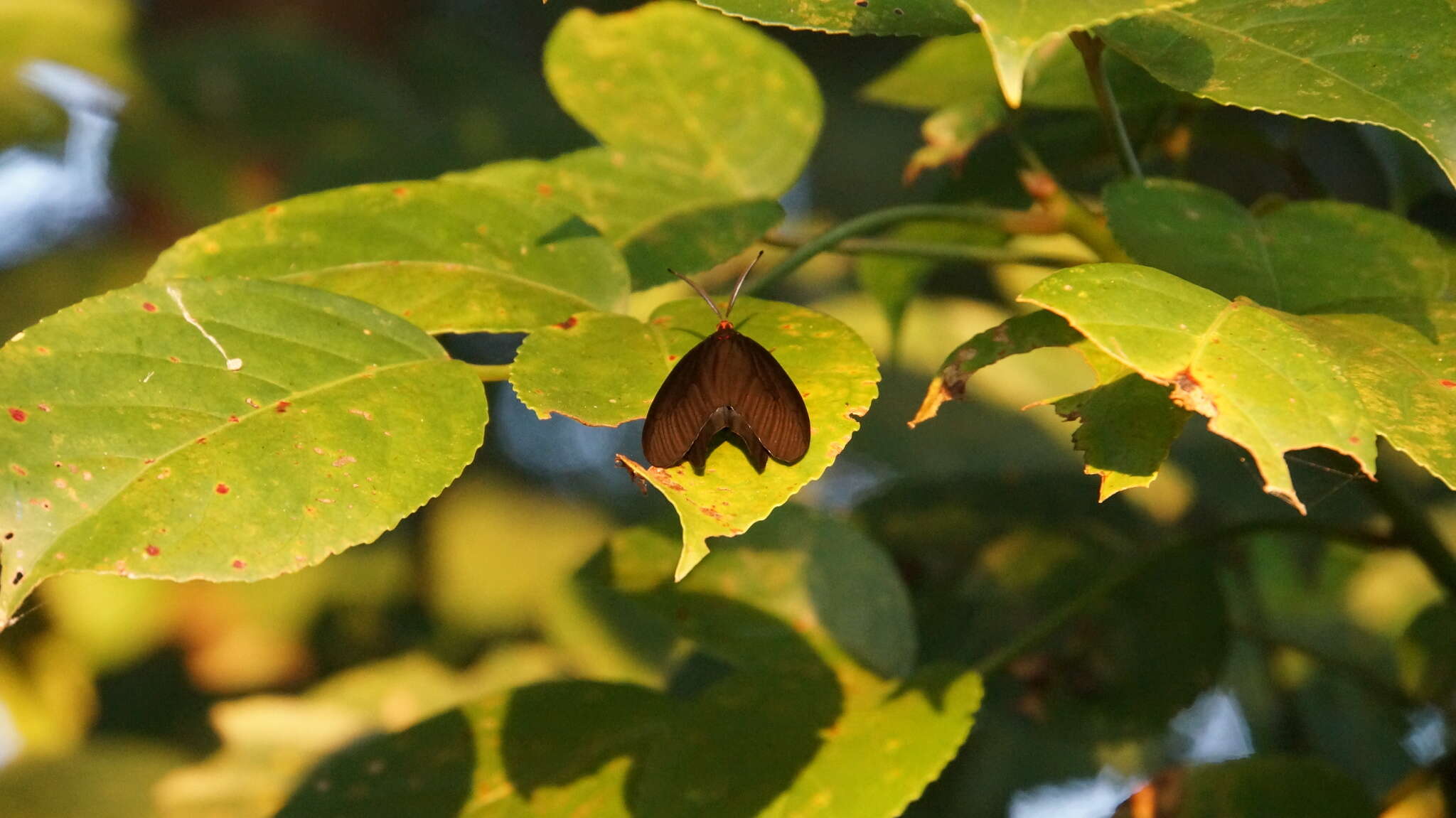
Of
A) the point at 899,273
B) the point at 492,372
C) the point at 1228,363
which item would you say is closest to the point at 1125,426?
the point at 1228,363

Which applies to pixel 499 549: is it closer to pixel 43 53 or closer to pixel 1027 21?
pixel 43 53

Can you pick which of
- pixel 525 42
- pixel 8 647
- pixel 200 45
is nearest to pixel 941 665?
pixel 8 647

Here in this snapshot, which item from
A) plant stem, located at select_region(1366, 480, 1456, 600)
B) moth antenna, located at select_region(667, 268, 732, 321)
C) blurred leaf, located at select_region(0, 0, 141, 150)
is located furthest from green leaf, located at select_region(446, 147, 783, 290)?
blurred leaf, located at select_region(0, 0, 141, 150)

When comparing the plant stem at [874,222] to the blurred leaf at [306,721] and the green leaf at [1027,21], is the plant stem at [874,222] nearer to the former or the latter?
the green leaf at [1027,21]

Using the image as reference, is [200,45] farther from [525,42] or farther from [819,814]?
[819,814]

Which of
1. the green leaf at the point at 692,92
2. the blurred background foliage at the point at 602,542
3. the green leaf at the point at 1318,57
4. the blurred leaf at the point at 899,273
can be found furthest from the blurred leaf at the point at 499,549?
the green leaf at the point at 1318,57
